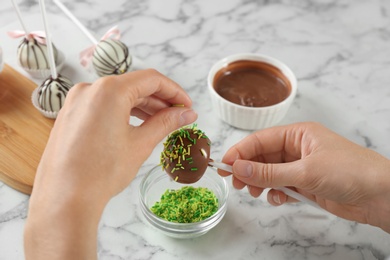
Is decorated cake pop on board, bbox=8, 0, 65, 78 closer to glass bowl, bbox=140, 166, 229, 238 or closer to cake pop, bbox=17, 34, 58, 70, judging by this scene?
cake pop, bbox=17, 34, 58, 70

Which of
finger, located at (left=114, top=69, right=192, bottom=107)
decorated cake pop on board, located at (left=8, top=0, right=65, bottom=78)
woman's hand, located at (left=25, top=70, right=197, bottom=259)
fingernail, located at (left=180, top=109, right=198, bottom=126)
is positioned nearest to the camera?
woman's hand, located at (left=25, top=70, right=197, bottom=259)

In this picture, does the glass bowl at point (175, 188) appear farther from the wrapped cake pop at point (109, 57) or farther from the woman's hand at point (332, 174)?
the wrapped cake pop at point (109, 57)

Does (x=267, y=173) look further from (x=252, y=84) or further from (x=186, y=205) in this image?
(x=252, y=84)

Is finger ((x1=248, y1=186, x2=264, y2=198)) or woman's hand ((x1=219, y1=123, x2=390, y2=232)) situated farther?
finger ((x1=248, y1=186, x2=264, y2=198))

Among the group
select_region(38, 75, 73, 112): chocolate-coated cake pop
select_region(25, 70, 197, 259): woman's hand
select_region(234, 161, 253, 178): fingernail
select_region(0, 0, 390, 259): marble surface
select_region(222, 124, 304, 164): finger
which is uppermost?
select_region(25, 70, 197, 259): woman's hand

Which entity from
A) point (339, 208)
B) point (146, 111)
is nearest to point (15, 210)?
point (146, 111)

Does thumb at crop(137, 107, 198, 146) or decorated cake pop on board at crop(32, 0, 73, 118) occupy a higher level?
thumb at crop(137, 107, 198, 146)

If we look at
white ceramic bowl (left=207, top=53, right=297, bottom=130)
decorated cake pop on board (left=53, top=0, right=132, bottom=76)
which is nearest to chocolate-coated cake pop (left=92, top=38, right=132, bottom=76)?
decorated cake pop on board (left=53, top=0, right=132, bottom=76)

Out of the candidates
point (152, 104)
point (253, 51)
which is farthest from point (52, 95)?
point (253, 51)
